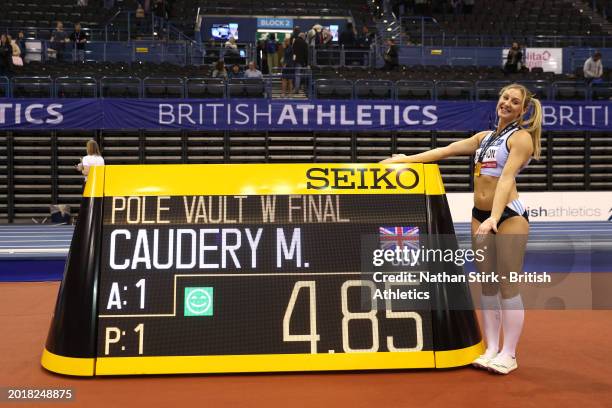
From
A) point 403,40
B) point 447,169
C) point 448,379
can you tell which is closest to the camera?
point 448,379

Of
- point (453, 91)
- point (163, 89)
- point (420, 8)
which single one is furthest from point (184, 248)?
point (420, 8)

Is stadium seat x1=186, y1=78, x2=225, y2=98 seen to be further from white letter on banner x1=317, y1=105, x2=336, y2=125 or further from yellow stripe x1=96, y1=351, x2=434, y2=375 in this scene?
yellow stripe x1=96, y1=351, x2=434, y2=375

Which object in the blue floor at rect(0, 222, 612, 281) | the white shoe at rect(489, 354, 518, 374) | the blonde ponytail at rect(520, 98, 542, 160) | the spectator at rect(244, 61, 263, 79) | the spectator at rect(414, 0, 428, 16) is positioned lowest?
the blue floor at rect(0, 222, 612, 281)

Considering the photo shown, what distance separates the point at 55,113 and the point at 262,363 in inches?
500

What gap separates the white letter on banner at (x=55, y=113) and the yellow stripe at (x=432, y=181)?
498 inches

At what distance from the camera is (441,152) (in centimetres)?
468

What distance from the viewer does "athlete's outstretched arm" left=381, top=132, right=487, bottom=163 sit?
182 inches

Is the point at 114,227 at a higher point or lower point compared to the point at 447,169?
higher

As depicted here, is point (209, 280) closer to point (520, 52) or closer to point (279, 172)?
point (279, 172)

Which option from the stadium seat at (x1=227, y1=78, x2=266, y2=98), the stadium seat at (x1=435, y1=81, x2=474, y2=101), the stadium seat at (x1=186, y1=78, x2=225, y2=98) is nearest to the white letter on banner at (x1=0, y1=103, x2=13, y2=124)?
the stadium seat at (x1=186, y1=78, x2=225, y2=98)

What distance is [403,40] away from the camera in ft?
73.2

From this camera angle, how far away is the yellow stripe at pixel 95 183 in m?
4.32

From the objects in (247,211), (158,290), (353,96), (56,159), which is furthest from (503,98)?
(56,159)

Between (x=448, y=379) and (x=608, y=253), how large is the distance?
6688mm
